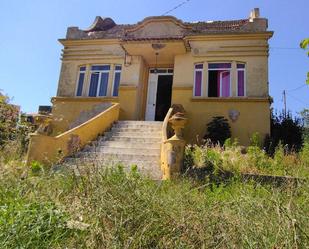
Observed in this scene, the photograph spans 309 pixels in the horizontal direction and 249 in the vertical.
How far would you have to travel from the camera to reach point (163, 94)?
693 inches

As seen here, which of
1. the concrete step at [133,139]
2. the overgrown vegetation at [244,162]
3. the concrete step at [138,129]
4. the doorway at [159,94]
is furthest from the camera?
the doorway at [159,94]

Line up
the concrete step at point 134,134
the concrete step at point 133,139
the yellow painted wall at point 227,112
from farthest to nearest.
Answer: the yellow painted wall at point 227,112, the concrete step at point 134,134, the concrete step at point 133,139

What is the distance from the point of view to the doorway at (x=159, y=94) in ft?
56.3

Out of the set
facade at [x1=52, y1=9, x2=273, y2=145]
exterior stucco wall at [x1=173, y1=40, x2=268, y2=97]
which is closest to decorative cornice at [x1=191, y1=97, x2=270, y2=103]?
facade at [x1=52, y1=9, x2=273, y2=145]

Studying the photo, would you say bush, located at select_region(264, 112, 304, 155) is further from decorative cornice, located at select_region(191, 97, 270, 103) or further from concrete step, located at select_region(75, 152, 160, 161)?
concrete step, located at select_region(75, 152, 160, 161)

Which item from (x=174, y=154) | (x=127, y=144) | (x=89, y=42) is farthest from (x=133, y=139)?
(x=89, y=42)

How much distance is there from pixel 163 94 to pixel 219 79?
323 centimetres

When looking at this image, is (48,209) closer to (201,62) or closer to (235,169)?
(235,169)

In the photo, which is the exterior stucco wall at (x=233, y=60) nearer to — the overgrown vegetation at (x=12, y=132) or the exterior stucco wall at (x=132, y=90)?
the exterior stucco wall at (x=132, y=90)

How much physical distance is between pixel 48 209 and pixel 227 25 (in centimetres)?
1594

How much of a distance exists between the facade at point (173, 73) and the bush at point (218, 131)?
2.02ft

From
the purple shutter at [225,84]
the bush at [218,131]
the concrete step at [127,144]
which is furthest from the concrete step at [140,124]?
the purple shutter at [225,84]

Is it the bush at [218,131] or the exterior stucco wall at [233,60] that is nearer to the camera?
the bush at [218,131]

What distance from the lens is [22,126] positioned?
1091 centimetres
